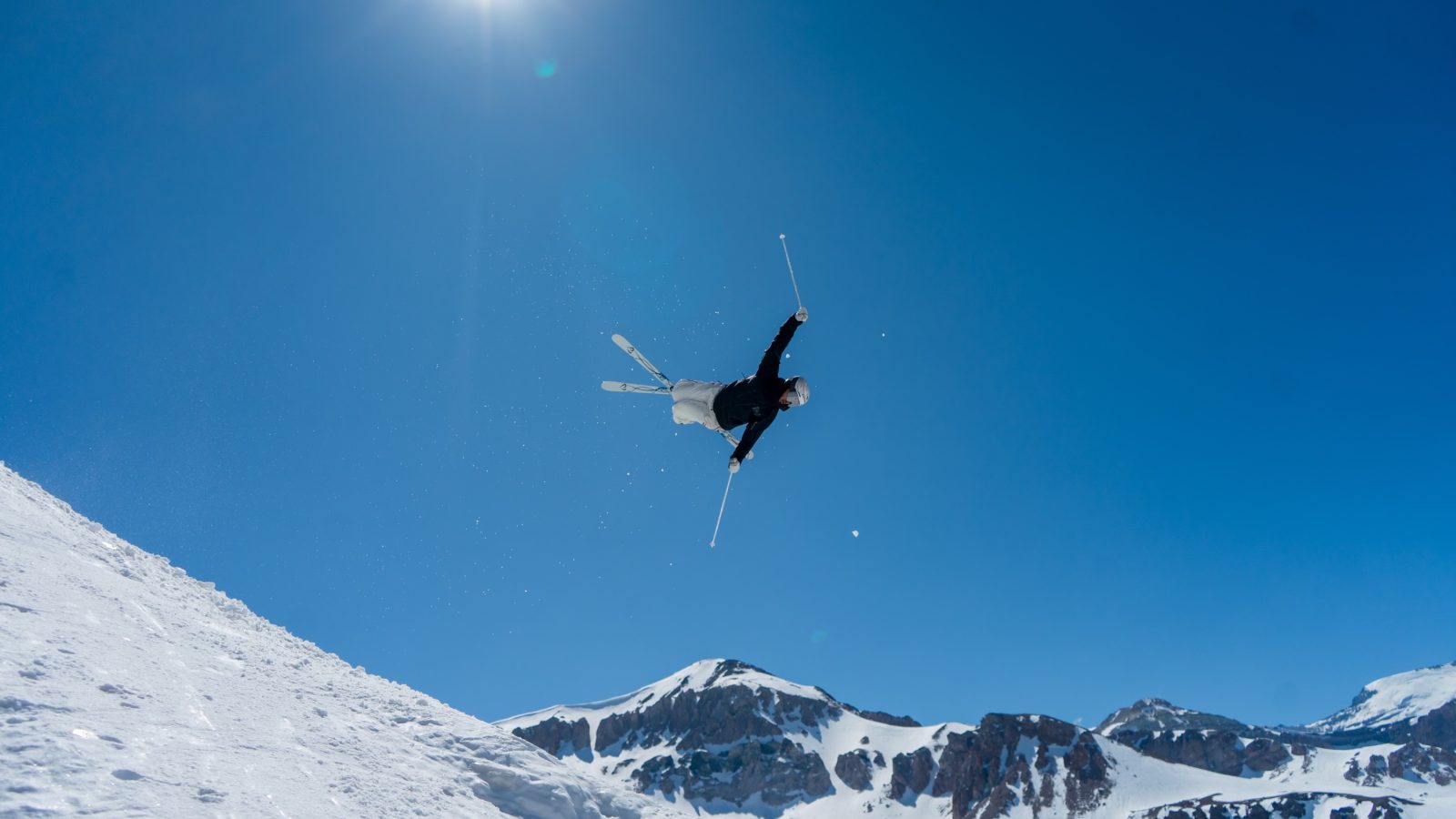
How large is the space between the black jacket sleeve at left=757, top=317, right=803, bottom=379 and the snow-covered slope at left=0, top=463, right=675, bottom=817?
31.1ft

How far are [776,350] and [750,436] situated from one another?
2.37 m

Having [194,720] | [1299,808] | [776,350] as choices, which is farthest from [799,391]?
[1299,808]

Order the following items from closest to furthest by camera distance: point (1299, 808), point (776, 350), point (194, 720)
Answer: point (194, 720)
point (776, 350)
point (1299, 808)

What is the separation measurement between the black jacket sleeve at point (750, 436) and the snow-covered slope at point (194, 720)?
7820mm

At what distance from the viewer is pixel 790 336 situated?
1723 centimetres

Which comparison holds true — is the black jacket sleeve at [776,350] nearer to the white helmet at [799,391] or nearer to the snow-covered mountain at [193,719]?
the white helmet at [799,391]

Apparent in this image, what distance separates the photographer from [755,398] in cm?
1795

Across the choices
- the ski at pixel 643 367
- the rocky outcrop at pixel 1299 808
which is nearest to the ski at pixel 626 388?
the ski at pixel 643 367

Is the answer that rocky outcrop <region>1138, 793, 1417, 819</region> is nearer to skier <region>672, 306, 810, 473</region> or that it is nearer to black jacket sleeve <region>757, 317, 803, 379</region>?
skier <region>672, 306, 810, 473</region>

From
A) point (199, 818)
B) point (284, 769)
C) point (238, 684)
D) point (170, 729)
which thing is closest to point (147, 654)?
point (238, 684)

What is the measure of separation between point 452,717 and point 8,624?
8.35m

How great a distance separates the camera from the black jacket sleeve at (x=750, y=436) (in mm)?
18594

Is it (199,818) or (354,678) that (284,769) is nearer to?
(199,818)

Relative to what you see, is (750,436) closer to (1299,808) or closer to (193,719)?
(193,719)
